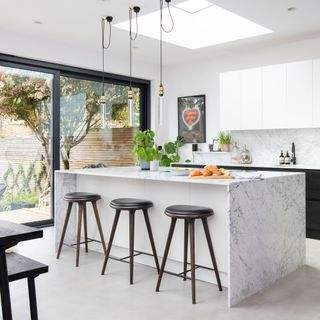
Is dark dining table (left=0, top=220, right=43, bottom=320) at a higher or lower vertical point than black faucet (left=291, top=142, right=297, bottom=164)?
lower

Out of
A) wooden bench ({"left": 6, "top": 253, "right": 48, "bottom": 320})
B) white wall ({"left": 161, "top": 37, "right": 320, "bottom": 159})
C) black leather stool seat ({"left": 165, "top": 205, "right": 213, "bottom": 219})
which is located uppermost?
white wall ({"left": 161, "top": 37, "right": 320, "bottom": 159})

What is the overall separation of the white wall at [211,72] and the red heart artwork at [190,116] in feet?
0.72

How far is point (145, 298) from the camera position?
2.97 meters

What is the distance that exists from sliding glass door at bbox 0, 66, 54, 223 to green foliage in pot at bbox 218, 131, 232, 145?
9.07ft

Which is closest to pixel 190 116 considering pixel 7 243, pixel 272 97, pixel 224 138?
pixel 224 138

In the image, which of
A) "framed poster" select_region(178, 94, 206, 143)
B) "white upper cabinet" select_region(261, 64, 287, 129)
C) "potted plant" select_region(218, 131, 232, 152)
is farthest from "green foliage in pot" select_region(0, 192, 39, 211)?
"white upper cabinet" select_region(261, 64, 287, 129)

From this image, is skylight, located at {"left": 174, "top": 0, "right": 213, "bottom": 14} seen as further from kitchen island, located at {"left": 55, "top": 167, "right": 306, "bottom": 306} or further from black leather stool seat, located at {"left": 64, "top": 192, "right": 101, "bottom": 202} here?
black leather stool seat, located at {"left": 64, "top": 192, "right": 101, "bottom": 202}

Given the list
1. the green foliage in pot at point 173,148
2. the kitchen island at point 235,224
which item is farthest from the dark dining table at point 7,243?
the green foliage in pot at point 173,148

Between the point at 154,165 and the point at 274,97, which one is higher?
the point at 274,97

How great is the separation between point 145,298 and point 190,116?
14.7 ft

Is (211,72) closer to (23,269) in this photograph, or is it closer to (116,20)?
(116,20)

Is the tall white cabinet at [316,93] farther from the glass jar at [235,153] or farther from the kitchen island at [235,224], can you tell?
the kitchen island at [235,224]

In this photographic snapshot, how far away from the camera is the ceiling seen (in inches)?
163

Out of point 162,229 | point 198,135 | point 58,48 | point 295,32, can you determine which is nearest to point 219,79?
point 198,135
